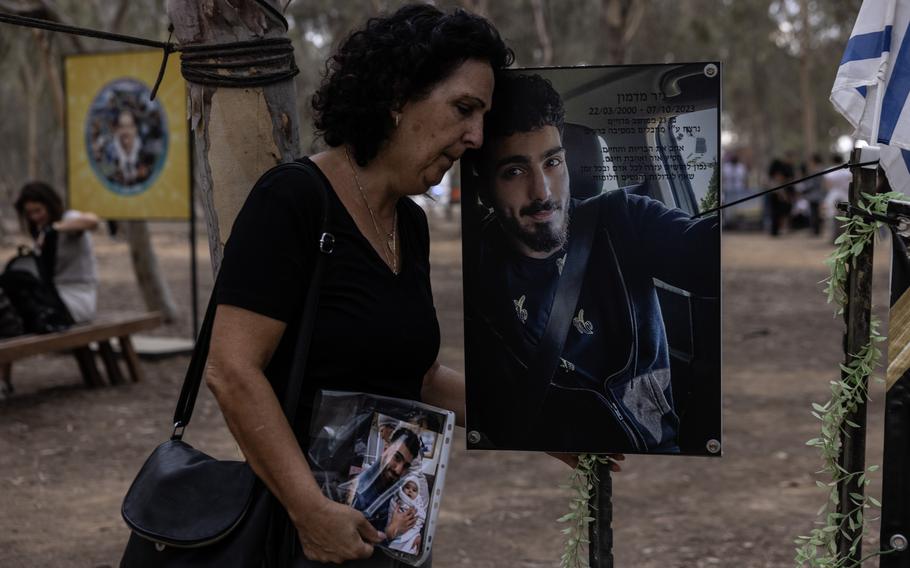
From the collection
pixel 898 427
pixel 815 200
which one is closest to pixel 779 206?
pixel 815 200

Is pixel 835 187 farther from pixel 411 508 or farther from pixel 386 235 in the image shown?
pixel 411 508

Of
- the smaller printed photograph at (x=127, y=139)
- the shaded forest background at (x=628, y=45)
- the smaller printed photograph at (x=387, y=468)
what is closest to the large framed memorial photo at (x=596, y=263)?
the smaller printed photograph at (x=387, y=468)

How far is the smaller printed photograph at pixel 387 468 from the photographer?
2191mm

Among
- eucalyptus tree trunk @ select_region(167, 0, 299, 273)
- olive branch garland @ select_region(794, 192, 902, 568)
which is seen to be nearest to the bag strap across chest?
eucalyptus tree trunk @ select_region(167, 0, 299, 273)

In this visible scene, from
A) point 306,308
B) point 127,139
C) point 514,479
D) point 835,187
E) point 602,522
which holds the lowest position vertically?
point 514,479

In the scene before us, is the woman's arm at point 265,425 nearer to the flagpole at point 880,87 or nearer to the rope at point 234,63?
the rope at point 234,63

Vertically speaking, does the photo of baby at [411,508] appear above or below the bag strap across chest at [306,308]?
below

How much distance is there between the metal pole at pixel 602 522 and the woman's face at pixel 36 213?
6605 mm

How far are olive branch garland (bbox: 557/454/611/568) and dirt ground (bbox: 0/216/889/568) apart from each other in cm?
165

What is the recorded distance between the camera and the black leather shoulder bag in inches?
83.5

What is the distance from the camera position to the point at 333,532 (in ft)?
6.90

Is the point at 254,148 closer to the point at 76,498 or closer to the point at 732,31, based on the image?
the point at 76,498

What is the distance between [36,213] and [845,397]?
23.1 ft

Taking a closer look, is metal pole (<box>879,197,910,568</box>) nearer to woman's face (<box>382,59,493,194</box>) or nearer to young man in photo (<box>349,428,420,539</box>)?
woman's face (<box>382,59,493,194</box>)
